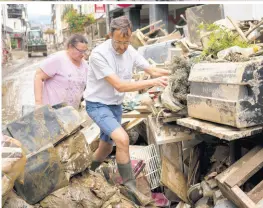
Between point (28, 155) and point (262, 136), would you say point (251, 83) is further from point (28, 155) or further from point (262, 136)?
point (28, 155)

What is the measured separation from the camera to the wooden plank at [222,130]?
252 centimetres

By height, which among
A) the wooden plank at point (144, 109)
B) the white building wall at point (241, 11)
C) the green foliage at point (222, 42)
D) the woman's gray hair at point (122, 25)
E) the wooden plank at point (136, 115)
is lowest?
the wooden plank at point (136, 115)

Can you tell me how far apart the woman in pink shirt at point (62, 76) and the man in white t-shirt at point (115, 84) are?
534 mm

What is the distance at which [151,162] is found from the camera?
3.79 m

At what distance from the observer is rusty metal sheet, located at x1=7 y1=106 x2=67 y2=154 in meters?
2.96

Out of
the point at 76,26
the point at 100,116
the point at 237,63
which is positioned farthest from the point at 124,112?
the point at 76,26

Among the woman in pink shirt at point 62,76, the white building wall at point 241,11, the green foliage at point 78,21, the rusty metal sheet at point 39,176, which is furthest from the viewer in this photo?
the green foliage at point 78,21

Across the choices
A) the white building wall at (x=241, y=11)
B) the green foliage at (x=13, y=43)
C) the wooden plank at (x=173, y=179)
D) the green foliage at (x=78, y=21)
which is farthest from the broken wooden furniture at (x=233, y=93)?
the green foliage at (x=13, y=43)

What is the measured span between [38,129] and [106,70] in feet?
2.41

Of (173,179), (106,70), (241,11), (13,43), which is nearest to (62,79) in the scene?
(106,70)

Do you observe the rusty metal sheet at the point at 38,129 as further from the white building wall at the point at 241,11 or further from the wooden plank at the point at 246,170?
the white building wall at the point at 241,11

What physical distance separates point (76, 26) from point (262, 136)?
29662mm

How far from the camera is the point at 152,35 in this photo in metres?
10.1

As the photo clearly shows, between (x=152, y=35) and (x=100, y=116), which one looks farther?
(x=152, y=35)
